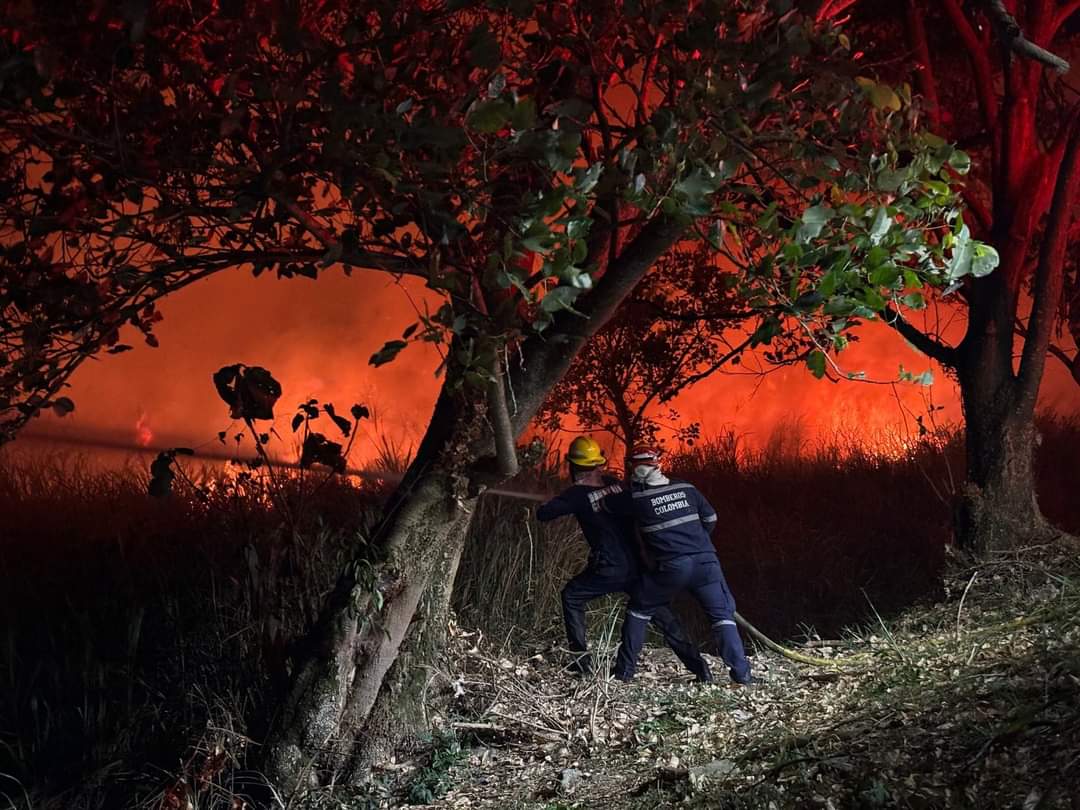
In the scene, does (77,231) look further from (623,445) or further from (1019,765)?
(623,445)

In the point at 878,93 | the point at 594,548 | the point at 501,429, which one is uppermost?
the point at 878,93

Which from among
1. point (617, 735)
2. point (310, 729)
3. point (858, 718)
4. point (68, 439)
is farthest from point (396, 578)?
point (68, 439)

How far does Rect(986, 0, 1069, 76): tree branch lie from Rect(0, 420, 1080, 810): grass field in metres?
3.52

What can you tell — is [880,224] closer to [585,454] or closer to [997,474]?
[585,454]

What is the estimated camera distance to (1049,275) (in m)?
8.09

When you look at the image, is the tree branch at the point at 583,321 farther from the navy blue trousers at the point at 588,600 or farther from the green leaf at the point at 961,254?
the navy blue trousers at the point at 588,600

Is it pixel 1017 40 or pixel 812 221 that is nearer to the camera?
pixel 1017 40

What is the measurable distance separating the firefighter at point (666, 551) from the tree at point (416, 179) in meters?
1.37

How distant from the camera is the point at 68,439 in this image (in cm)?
1177

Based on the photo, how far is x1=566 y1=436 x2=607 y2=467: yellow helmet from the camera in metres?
7.05

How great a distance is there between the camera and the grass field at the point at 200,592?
575 cm

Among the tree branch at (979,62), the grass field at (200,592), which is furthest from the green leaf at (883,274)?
the tree branch at (979,62)

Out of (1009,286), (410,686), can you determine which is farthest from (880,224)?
(1009,286)

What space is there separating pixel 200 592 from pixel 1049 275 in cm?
604
